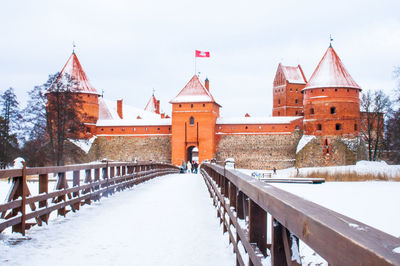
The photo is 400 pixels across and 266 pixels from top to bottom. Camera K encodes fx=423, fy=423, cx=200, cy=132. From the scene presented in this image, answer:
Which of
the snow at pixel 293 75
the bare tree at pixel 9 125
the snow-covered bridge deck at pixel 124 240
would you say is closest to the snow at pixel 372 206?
the snow-covered bridge deck at pixel 124 240

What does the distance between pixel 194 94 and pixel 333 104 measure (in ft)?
42.9

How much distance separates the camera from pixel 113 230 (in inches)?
208

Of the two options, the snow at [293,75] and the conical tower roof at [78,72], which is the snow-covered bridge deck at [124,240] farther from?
the snow at [293,75]

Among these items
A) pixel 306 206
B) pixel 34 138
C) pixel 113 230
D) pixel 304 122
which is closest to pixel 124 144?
pixel 34 138

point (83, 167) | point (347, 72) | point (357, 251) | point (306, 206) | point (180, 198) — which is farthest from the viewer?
point (347, 72)

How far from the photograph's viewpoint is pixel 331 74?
128 ft

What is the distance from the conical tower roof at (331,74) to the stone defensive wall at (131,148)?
15146 mm

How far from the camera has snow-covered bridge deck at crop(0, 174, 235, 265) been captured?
3914 millimetres

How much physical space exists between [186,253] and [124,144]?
3859 centimetres

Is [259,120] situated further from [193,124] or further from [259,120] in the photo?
[193,124]

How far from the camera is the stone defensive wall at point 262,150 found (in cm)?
3922

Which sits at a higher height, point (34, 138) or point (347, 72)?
point (347, 72)

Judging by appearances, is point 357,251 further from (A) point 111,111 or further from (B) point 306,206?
(A) point 111,111

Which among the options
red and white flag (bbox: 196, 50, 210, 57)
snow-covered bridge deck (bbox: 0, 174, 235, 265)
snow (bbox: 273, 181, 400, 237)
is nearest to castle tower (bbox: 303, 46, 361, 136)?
red and white flag (bbox: 196, 50, 210, 57)
